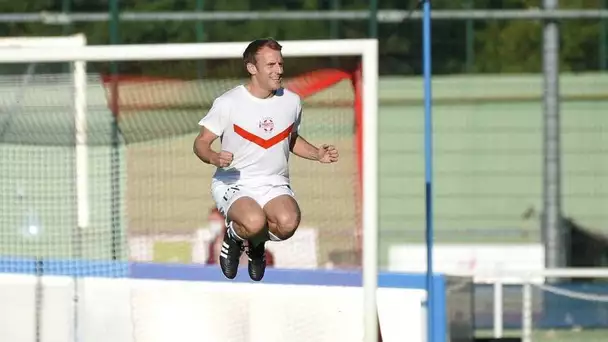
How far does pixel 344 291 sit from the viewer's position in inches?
252

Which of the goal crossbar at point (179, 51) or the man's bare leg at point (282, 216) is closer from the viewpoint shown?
the man's bare leg at point (282, 216)

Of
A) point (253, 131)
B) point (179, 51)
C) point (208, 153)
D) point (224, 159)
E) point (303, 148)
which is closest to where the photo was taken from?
point (224, 159)

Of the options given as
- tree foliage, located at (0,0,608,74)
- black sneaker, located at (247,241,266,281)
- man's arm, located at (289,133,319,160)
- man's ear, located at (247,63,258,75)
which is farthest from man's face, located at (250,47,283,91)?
tree foliage, located at (0,0,608,74)

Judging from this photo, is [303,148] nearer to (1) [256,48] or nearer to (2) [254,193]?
(2) [254,193]

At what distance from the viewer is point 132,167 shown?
6.43 meters

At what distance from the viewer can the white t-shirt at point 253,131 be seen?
5145 millimetres

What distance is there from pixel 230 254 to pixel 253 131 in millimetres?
542

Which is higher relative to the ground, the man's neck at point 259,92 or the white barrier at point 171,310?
the man's neck at point 259,92

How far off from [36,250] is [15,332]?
15.7 inches

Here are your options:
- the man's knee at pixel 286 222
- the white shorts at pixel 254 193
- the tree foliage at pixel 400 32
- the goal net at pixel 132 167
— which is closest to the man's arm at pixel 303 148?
the white shorts at pixel 254 193

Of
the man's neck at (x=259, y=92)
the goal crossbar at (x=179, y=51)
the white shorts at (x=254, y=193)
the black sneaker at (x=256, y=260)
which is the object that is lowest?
the black sneaker at (x=256, y=260)

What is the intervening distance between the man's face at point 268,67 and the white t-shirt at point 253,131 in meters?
0.10

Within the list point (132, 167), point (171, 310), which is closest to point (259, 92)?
point (132, 167)

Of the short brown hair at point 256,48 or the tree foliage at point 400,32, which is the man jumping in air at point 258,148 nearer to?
the short brown hair at point 256,48
